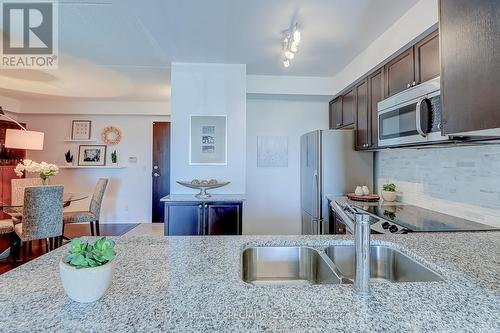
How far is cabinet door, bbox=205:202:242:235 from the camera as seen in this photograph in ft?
8.95

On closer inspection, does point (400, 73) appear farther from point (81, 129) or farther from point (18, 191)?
point (81, 129)

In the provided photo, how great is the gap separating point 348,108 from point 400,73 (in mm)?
1067

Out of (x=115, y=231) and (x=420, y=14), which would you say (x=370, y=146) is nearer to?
(x=420, y=14)

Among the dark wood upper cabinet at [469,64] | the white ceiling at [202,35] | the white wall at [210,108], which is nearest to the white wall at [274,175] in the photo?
the white ceiling at [202,35]

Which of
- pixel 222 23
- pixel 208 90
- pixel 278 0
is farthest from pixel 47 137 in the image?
pixel 278 0

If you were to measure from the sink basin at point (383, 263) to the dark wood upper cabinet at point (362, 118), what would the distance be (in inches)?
66.4

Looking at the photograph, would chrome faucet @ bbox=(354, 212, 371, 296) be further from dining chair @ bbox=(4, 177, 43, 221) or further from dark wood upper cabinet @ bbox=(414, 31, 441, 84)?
dining chair @ bbox=(4, 177, 43, 221)

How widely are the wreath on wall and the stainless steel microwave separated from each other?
472 centimetres

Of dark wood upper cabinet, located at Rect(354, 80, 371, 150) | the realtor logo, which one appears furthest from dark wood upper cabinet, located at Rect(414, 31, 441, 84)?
the realtor logo

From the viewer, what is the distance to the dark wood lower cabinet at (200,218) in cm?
272

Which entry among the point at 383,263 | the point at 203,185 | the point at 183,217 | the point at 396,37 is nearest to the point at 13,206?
the point at 183,217

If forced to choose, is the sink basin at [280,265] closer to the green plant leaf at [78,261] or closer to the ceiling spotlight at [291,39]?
the green plant leaf at [78,261]

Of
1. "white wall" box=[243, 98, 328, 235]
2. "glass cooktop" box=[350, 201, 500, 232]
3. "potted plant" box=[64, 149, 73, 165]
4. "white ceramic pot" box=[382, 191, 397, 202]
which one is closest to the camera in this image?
"glass cooktop" box=[350, 201, 500, 232]

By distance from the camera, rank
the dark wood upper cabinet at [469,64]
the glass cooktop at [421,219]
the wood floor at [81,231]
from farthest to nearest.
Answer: the wood floor at [81,231], the glass cooktop at [421,219], the dark wood upper cabinet at [469,64]
